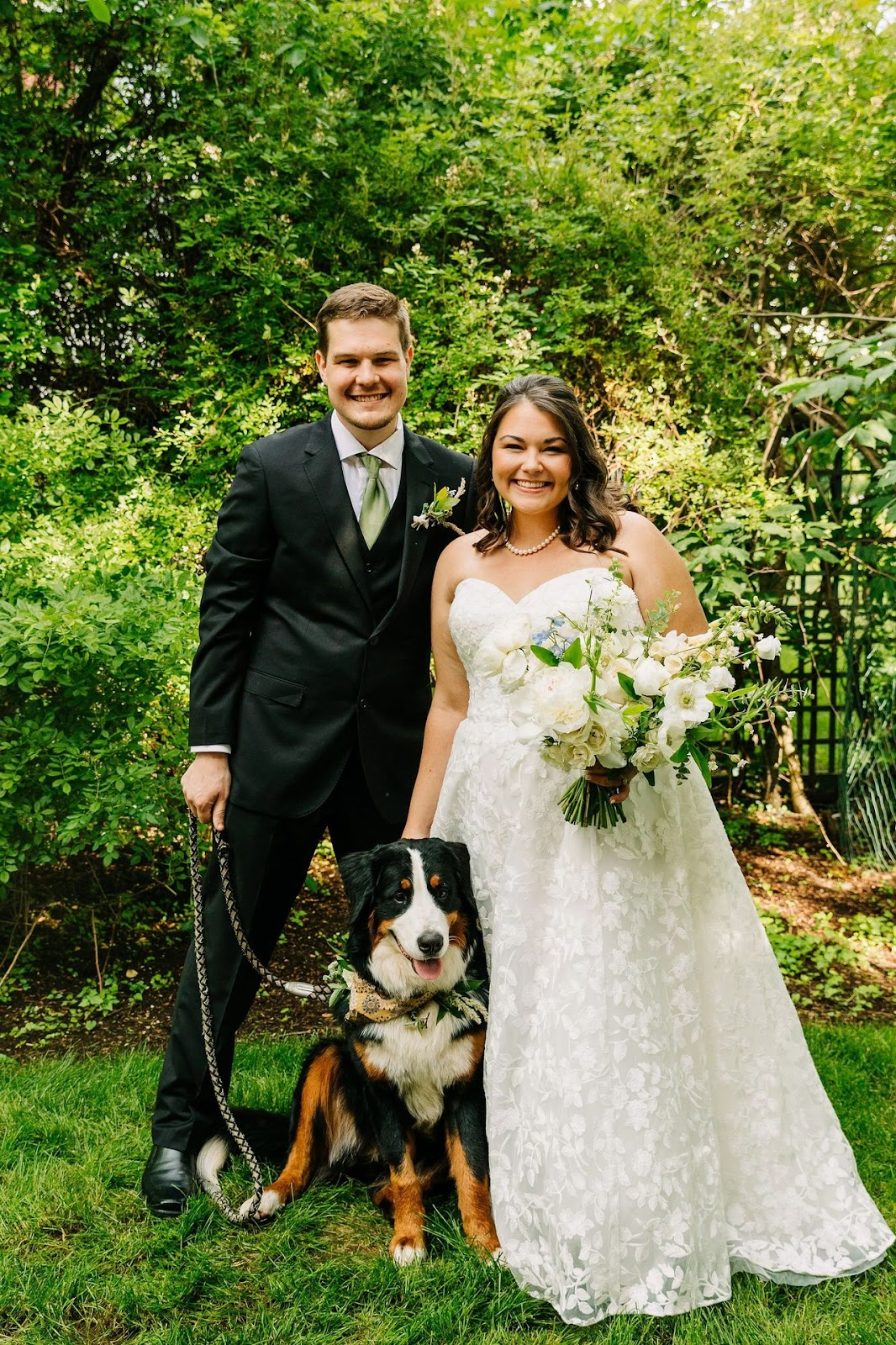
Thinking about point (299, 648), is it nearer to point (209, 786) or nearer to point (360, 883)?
point (209, 786)

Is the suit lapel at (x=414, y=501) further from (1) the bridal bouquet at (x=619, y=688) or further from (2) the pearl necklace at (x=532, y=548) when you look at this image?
(1) the bridal bouquet at (x=619, y=688)

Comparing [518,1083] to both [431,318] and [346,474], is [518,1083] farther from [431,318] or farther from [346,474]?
[431,318]

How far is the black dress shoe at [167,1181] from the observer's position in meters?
2.69

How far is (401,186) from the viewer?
17.1 feet

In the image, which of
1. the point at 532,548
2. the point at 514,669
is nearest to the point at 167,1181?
the point at 514,669

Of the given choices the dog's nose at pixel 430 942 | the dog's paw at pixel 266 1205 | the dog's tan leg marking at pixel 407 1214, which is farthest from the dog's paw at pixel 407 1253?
the dog's nose at pixel 430 942

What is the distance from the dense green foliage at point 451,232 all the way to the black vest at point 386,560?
1933mm

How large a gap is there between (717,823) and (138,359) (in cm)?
417

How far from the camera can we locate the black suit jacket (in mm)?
2814

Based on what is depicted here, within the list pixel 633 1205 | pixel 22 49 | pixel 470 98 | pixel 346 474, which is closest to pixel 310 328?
pixel 470 98

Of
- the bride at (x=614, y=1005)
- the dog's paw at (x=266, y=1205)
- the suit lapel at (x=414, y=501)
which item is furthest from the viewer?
the suit lapel at (x=414, y=501)

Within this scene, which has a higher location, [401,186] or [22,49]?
[22,49]

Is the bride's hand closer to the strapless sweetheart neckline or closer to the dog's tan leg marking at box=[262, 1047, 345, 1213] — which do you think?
the strapless sweetheart neckline

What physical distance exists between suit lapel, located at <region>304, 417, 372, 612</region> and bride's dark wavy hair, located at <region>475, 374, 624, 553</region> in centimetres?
35
